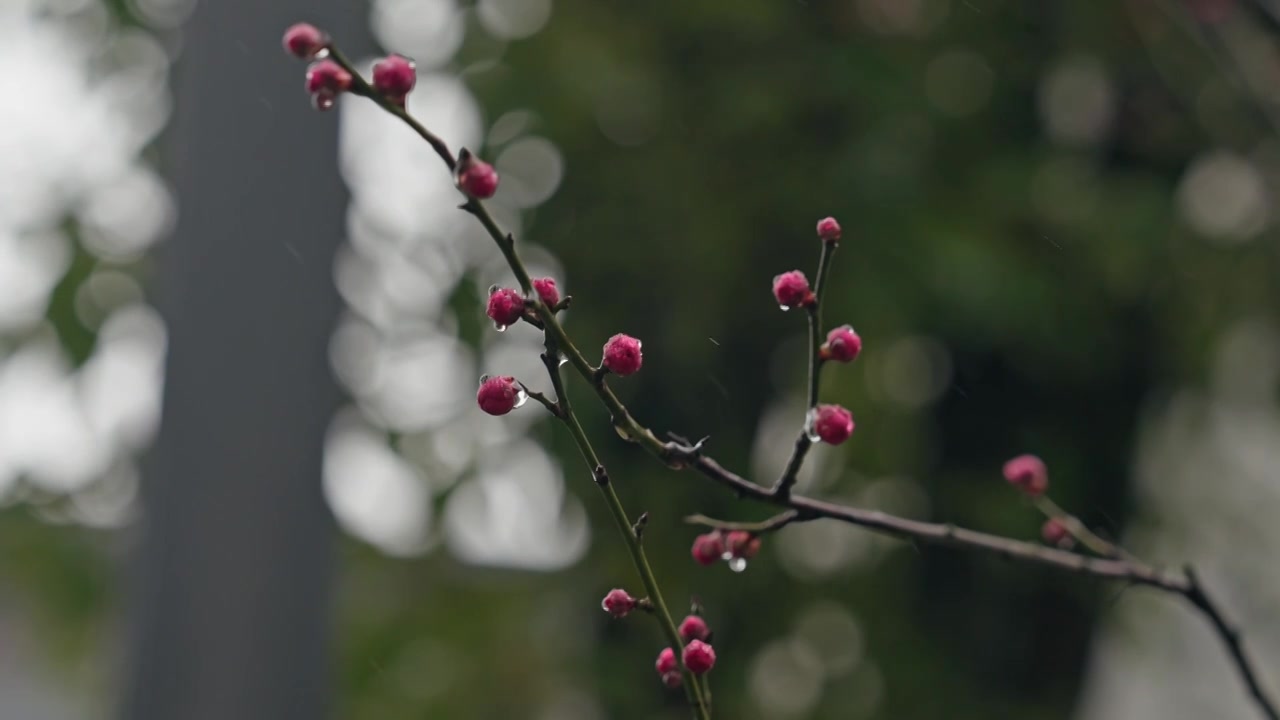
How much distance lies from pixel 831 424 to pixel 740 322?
1.87m

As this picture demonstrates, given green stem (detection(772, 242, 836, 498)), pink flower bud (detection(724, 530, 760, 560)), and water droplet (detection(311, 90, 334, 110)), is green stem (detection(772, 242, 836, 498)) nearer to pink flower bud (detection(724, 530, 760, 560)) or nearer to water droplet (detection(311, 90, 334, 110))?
pink flower bud (detection(724, 530, 760, 560))

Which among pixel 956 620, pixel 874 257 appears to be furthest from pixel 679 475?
pixel 956 620

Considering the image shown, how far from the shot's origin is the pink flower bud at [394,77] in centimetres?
42

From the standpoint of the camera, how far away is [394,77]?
422 millimetres

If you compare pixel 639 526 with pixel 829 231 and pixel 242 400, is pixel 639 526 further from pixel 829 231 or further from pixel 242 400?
pixel 242 400

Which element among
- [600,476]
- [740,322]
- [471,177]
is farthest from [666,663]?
[740,322]

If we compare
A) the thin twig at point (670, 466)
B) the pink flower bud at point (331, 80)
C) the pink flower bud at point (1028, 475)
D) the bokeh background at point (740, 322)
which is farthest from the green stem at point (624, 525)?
the bokeh background at point (740, 322)

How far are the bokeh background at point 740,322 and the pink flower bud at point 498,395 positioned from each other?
1.57 meters

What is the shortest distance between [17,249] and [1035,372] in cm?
206

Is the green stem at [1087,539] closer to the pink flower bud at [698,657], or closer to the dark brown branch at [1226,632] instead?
the dark brown branch at [1226,632]

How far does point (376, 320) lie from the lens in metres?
2.46

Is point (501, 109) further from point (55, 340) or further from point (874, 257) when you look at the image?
point (55, 340)

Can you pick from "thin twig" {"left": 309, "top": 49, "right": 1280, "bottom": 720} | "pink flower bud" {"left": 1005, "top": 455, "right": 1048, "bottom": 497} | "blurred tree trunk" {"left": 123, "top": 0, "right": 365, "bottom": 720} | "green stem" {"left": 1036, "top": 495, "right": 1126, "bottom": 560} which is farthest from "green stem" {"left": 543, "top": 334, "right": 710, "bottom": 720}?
"blurred tree trunk" {"left": 123, "top": 0, "right": 365, "bottom": 720}

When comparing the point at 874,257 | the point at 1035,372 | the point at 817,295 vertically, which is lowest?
the point at 1035,372
